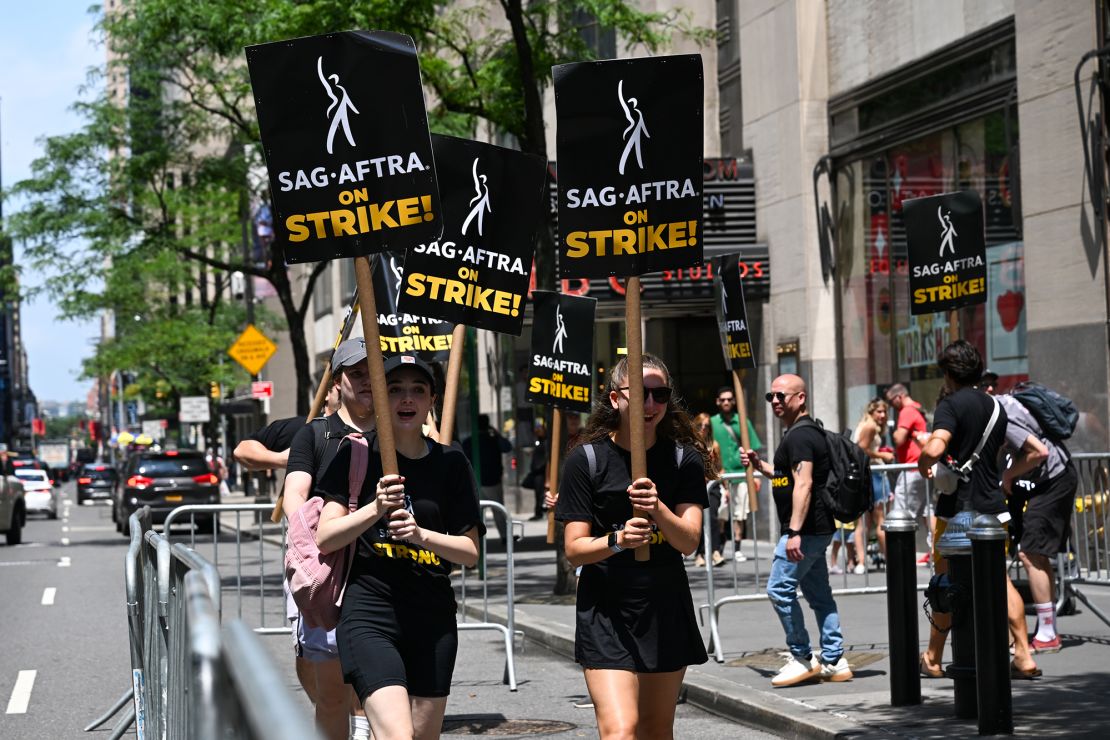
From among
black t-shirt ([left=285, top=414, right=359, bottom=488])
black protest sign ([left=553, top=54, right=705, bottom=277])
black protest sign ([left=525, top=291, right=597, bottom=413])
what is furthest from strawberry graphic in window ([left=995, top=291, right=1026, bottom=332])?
black t-shirt ([left=285, top=414, right=359, bottom=488])

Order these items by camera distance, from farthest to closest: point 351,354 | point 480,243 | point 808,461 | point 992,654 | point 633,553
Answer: point 480,243 < point 808,461 < point 992,654 < point 351,354 < point 633,553

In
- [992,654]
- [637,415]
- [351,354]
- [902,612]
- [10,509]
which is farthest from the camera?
[10,509]

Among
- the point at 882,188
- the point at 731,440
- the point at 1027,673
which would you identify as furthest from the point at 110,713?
the point at 882,188

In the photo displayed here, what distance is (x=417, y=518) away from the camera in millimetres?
5922

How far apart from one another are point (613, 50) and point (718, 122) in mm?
3211

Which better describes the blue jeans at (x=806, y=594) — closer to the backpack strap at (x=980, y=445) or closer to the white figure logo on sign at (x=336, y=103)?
the backpack strap at (x=980, y=445)

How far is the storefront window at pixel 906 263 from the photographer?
17266mm

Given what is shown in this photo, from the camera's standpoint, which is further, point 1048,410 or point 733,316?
point 733,316

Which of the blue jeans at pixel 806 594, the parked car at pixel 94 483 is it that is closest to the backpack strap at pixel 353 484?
the blue jeans at pixel 806 594

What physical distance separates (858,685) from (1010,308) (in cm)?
790

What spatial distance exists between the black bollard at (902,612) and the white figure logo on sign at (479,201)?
10.4 ft

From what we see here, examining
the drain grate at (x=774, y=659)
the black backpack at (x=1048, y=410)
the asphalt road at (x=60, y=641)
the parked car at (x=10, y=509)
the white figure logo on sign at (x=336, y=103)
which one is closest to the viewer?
the white figure logo on sign at (x=336, y=103)

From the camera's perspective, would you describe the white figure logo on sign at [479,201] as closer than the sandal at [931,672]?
No

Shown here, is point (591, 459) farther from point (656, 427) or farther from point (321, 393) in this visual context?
point (321, 393)
